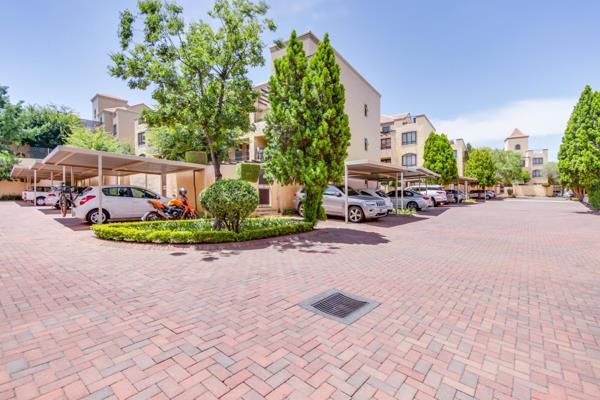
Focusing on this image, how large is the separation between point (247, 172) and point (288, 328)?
11.9 metres

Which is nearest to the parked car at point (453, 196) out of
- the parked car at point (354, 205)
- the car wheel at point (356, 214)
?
the parked car at point (354, 205)

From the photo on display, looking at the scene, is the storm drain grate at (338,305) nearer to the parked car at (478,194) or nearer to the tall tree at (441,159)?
the tall tree at (441,159)

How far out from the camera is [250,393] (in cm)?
211

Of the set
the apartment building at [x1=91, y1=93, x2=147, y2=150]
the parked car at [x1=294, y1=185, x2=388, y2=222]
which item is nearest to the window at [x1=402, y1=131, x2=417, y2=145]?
the parked car at [x1=294, y1=185, x2=388, y2=222]

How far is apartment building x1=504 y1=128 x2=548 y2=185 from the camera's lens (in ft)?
212

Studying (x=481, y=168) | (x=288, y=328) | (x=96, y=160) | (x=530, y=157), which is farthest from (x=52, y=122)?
(x=530, y=157)

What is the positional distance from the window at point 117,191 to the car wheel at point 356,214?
383 inches

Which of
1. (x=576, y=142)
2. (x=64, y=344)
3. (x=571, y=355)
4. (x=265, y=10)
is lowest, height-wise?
(x=571, y=355)

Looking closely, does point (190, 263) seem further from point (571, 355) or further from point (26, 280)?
point (571, 355)

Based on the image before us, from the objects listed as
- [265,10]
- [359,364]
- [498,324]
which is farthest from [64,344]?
[265,10]

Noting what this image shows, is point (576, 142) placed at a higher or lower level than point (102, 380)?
higher

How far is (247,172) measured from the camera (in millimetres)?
14352

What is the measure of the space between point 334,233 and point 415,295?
5705 millimetres

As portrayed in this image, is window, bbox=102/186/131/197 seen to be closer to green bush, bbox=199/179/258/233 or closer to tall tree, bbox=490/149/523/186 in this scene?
green bush, bbox=199/179/258/233
